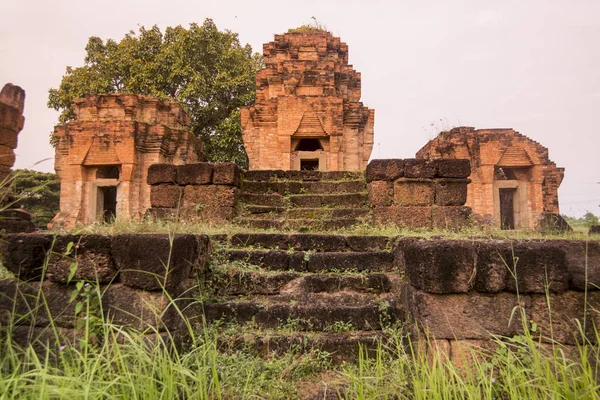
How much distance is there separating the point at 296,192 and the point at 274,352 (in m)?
3.88

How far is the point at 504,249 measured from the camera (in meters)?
2.54

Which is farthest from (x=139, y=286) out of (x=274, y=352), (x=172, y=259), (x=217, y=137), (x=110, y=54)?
(x=110, y=54)

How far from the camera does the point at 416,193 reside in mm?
5320

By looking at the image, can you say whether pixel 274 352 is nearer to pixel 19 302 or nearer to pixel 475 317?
pixel 475 317

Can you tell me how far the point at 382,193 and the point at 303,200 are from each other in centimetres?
138

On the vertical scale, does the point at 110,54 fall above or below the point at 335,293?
above

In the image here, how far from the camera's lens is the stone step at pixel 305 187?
20.3 ft

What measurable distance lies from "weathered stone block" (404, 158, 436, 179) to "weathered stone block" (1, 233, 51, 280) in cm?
459

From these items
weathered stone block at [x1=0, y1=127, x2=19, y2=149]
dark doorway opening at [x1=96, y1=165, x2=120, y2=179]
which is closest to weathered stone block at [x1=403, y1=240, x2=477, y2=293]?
weathered stone block at [x1=0, y1=127, x2=19, y2=149]

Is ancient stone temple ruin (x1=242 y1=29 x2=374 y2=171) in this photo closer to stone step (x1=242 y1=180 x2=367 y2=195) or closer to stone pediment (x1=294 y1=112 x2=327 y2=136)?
stone pediment (x1=294 y1=112 x2=327 y2=136)

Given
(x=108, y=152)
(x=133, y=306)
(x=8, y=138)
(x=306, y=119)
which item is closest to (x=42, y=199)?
(x=108, y=152)

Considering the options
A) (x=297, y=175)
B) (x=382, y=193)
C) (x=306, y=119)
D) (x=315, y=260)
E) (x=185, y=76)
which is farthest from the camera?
(x=185, y=76)

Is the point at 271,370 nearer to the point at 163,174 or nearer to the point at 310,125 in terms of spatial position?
the point at 163,174

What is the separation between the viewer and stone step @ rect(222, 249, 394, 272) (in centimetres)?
356
